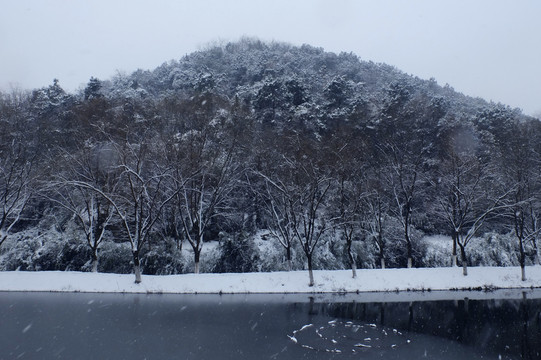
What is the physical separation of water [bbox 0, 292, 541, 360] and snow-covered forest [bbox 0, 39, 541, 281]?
5112 millimetres

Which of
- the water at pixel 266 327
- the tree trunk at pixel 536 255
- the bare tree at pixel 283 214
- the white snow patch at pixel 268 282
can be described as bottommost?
the water at pixel 266 327

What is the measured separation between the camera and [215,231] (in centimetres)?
3366

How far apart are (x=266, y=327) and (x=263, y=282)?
9002mm

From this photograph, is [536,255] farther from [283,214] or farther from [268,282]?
[268,282]

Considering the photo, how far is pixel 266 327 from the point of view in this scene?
16438 millimetres

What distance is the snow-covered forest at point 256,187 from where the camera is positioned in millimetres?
28594

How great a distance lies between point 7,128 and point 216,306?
24037 mm

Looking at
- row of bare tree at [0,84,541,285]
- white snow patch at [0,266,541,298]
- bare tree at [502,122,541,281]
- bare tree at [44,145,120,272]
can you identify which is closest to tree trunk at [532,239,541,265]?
bare tree at [502,122,541,281]

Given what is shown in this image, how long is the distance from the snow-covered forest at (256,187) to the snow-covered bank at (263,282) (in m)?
1.33

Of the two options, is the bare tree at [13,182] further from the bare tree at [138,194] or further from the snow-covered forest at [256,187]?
the bare tree at [138,194]

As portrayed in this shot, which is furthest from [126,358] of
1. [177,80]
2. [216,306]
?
[177,80]

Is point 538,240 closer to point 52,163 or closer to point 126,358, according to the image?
point 126,358

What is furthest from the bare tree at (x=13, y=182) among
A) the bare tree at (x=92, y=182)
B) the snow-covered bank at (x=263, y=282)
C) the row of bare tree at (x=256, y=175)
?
the snow-covered bank at (x=263, y=282)

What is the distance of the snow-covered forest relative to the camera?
28.6 metres
